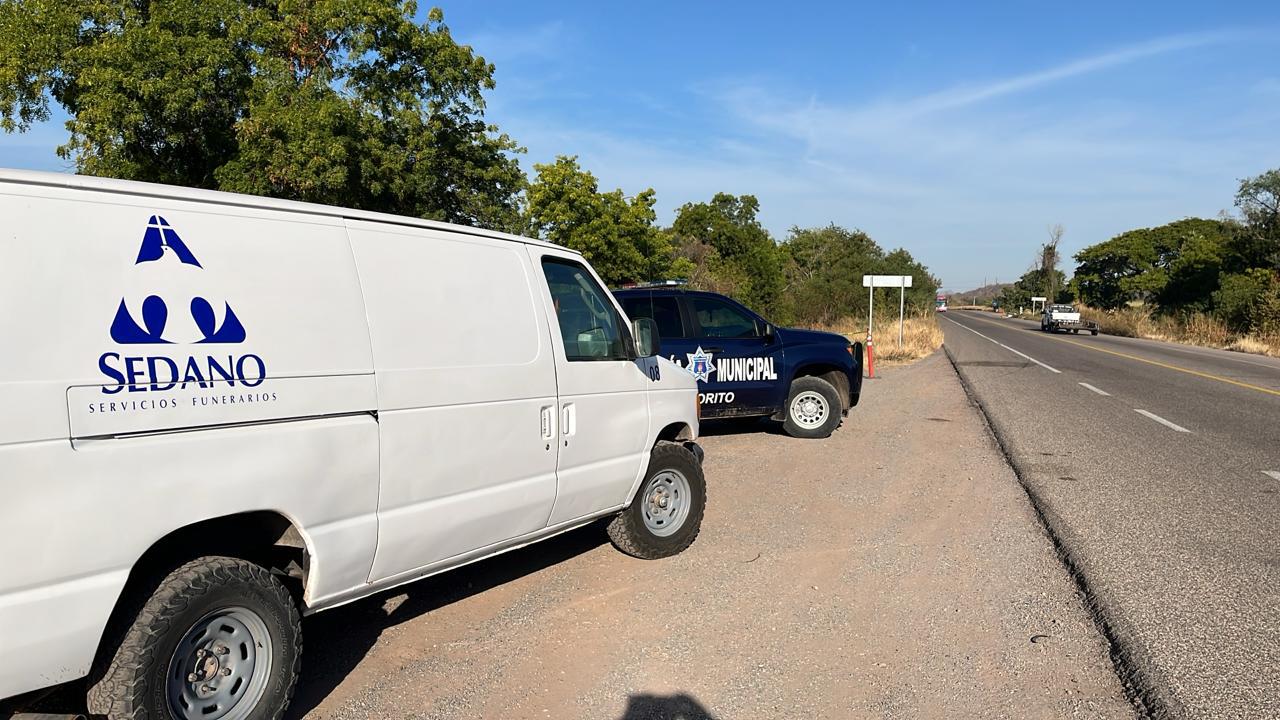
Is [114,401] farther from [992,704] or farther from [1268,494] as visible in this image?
[1268,494]

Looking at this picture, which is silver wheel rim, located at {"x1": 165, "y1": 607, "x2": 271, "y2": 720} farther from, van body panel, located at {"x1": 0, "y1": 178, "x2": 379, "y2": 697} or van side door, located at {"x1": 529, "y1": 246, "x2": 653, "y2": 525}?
van side door, located at {"x1": 529, "y1": 246, "x2": 653, "y2": 525}

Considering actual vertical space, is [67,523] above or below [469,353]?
below

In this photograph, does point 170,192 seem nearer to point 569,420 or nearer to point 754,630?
point 569,420

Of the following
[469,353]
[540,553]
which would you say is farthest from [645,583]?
[469,353]

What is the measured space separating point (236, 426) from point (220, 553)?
59 cm

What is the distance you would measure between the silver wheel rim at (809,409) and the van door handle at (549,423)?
6409 millimetres

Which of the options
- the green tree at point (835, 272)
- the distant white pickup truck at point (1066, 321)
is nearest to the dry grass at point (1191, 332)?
the distant white pickup truck at point (1066, 321)

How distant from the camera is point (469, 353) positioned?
405 centimetres

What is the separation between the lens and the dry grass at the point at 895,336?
24.7m

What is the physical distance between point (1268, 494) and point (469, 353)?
712 centimetres

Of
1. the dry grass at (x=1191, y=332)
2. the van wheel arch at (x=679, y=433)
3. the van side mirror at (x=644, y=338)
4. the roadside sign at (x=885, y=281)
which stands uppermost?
the roadside sign at (x=885, y=281)

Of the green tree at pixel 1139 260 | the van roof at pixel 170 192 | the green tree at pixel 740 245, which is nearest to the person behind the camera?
the van roof at pixel 170 192

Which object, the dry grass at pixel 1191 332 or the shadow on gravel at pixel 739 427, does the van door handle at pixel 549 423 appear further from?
the dry grass at pixel 1191 332

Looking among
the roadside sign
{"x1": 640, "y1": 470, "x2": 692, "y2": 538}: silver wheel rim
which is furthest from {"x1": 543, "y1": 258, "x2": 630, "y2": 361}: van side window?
the roadside sign
